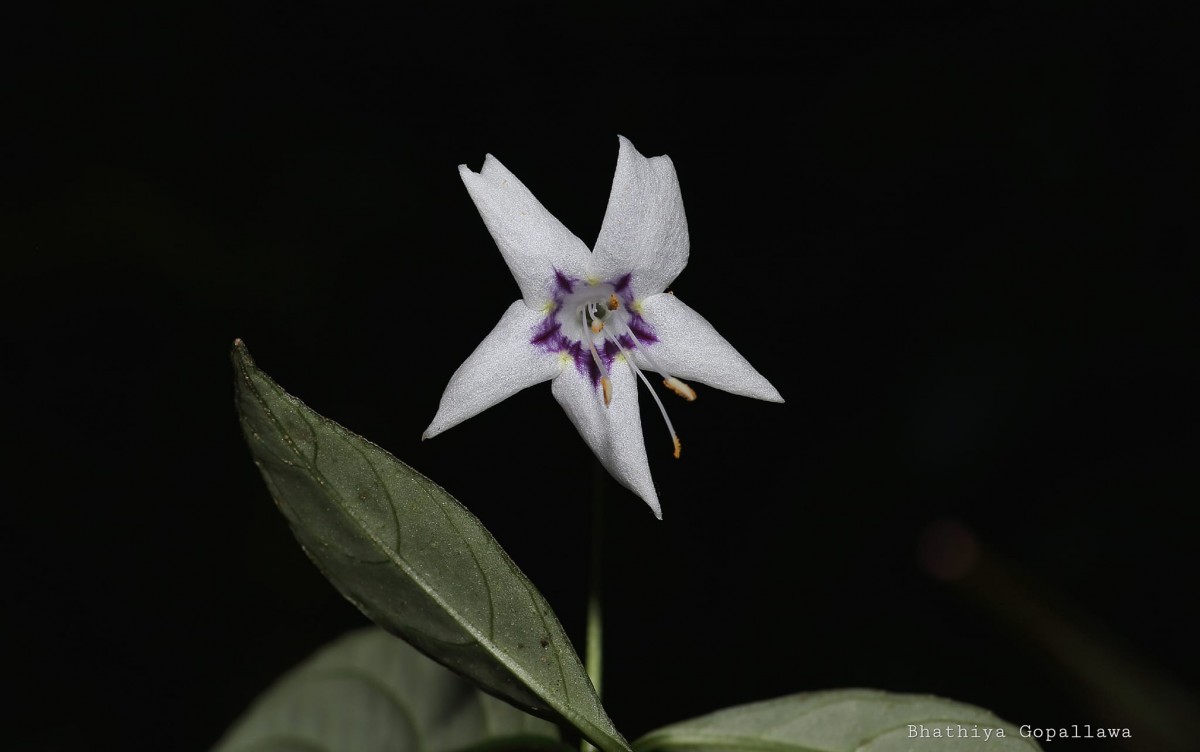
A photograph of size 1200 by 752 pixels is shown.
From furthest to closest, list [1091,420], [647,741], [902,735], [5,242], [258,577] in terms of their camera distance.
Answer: [1091,420]
[258,577]
[5,242]
[647,741]
[902,735]

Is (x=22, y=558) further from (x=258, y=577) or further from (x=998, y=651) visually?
(x=998, y=651)

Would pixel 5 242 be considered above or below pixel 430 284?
below

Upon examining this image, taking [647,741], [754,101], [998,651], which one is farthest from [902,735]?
[754,101]

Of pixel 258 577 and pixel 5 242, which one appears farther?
pixel 258 577

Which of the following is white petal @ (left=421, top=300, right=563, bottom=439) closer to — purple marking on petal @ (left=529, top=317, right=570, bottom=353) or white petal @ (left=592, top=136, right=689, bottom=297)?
purple marking on petal @ (left=529, top=317, right=570, bottom=353)

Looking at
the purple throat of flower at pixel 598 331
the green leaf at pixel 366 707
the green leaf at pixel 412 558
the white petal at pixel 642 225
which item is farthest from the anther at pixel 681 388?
the green leaf at pixel 366 707

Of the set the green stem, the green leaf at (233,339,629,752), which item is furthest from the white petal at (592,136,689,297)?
the green leaf at (233,339,629,752)

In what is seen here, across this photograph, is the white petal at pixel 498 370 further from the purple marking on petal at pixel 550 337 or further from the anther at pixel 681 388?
the anther at pixel 681 388
